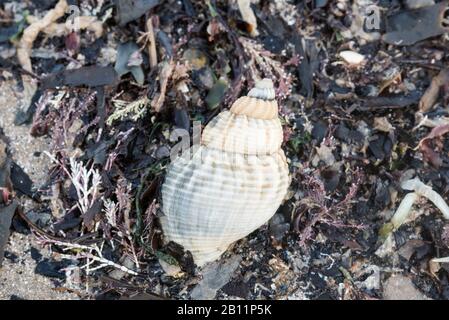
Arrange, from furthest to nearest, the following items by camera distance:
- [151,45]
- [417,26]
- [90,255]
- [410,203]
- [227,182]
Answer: [417,26] → [151,45] → [410,203] → [90,255] → [227,182]

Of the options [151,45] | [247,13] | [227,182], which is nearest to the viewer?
[227,182]

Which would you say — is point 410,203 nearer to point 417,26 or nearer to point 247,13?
point 417,26

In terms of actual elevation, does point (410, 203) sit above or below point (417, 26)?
below

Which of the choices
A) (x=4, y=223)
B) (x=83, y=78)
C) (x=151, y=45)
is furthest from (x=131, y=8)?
(x=4, y=223)

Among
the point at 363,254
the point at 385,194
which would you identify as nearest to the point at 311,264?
the point at 363,254

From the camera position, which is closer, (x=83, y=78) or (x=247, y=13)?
(x=83, y=78)

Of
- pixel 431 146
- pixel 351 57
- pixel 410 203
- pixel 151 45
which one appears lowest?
pixel 410 203

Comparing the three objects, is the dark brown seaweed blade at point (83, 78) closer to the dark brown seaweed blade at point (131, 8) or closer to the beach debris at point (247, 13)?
the dark brown seaweed blade at point (131, 8)

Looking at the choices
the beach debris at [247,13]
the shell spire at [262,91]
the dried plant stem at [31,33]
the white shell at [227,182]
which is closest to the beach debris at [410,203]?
the white shell at [227,182]
